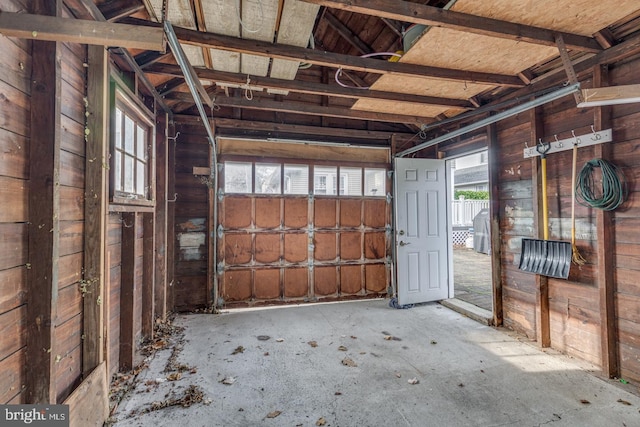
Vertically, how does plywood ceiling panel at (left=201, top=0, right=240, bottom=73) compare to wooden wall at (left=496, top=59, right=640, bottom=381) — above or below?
above

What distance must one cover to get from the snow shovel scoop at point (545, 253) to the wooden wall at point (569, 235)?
7cm

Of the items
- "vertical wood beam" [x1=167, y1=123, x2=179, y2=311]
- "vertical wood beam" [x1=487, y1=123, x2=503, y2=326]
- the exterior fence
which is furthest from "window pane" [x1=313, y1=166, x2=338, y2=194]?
the exterior fence

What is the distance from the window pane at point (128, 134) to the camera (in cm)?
242

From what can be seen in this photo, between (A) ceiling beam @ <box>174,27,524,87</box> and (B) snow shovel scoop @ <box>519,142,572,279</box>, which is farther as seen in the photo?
(B) snow shovel scoop @ <box>519,142,572,279</box>

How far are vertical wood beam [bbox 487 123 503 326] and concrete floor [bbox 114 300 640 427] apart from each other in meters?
0.40

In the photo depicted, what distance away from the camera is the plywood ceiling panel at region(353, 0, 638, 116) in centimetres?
176

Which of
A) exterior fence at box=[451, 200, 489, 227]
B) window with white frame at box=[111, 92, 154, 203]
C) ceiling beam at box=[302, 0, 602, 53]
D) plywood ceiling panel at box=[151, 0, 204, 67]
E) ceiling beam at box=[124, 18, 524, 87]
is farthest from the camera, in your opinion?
exterior fence at box=[451, 200, 489, 227]

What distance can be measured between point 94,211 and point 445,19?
2.44 m

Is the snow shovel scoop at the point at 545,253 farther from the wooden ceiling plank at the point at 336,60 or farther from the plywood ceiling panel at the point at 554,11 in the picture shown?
the plywood ceiling panel at the point at 554,11

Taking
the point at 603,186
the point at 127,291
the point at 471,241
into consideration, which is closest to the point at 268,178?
the point at 127,291

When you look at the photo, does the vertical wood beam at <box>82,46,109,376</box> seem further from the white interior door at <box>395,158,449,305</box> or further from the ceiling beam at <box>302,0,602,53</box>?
the white interior door at <box>395,158,449,305</box>

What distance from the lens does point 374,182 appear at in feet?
15.4

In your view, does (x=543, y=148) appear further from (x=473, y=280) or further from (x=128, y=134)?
(x=128, y=134)

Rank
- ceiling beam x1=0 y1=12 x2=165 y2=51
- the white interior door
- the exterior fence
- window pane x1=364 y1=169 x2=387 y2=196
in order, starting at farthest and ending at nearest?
the exterior fence → window pane x1=364 y1=169 x2=387 y2=196 → the white interior door → ceiling beam x1=0 y1=12 x2=165 y2=51
